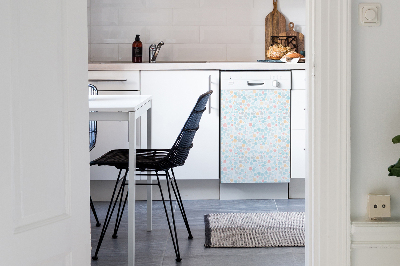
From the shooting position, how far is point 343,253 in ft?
5.61

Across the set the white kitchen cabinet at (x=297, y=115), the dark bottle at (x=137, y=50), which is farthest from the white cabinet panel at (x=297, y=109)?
the dark bottle at (x=137, y=50)

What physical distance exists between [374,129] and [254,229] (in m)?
1.54

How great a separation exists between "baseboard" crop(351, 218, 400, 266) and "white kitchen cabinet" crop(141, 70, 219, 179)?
7.13 feet

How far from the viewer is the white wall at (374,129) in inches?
66.5

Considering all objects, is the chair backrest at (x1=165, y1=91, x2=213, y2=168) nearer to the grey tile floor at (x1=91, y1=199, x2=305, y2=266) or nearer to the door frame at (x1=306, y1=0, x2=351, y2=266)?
the grey tile floor at (x1=91, y1=199, x2=305, y2=266)

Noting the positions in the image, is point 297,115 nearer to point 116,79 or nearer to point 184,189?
point 184,189

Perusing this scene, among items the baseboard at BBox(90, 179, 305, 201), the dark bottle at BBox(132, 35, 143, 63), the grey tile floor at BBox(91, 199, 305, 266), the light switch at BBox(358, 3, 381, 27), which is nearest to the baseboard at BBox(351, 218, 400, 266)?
the light switch at BBox(358, 3, 381, 27)

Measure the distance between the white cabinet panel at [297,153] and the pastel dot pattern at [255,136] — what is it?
46 millimetres

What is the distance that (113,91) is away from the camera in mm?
3809

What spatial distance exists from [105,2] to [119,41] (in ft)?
1.18

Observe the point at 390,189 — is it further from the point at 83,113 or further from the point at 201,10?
the point at 201,10

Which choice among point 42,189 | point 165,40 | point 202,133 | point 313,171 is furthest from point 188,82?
point 42,189

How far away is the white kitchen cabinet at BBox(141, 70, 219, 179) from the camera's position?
150 inches

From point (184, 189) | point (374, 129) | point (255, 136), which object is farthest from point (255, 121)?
point (374, 129)
